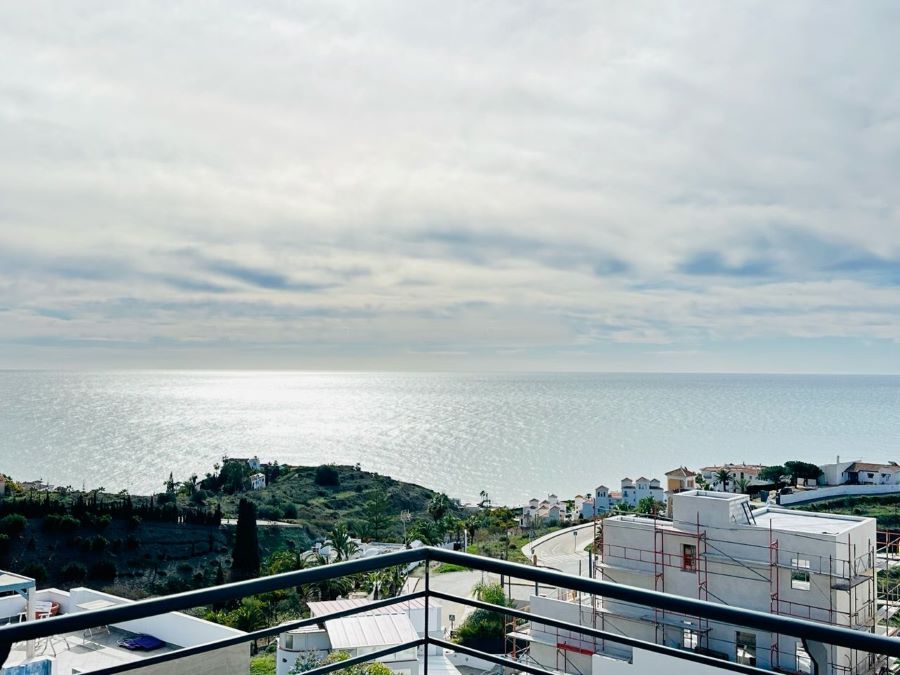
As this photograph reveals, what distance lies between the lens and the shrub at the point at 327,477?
1956 inches

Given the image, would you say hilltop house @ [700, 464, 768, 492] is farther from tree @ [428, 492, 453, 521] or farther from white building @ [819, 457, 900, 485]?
tree @ [428, 492, 453, 521]

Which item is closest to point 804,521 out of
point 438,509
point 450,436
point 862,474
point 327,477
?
point 438,509

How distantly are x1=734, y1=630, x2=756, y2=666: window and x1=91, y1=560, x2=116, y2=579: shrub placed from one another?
22754mm

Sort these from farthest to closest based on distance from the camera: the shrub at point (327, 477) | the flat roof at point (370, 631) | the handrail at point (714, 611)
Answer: the shrub at point (327, 477) < the flat roof at point (370, 631) < the handrail at point (714, 611)

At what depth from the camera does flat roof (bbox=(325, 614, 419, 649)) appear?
10.7 m

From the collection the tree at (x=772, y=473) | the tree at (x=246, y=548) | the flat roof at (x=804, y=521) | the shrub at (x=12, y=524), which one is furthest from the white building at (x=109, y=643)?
the tree at (x=772, y=473)

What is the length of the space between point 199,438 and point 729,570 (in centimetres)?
7945

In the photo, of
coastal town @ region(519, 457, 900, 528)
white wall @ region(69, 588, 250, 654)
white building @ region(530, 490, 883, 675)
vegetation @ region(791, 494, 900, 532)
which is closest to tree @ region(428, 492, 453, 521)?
coastal town @ region(519, 457, 900, 528)

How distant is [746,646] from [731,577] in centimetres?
122

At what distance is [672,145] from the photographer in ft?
47.6

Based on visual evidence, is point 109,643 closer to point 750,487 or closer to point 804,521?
point 804,521

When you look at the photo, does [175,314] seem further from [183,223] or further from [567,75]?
[567,75]

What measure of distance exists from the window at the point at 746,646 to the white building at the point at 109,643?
29.0ft

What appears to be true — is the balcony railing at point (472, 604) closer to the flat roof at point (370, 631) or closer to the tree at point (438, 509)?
the flat roof at point (370, 631)
